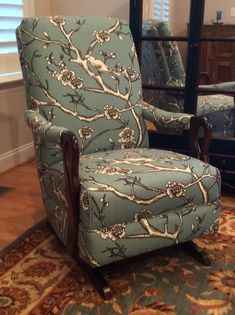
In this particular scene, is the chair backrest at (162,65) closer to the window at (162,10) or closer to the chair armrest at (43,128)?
the window at (162,10)

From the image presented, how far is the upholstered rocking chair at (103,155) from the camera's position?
1379mm

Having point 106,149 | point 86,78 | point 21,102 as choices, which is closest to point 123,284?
point 106,149

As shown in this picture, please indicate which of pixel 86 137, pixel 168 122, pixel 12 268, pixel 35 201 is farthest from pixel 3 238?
pixel 168 122

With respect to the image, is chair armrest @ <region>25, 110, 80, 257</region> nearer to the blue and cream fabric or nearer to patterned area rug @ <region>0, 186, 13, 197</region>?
the blue and cream fabric

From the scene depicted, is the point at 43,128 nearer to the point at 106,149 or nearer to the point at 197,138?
the point at 106,149

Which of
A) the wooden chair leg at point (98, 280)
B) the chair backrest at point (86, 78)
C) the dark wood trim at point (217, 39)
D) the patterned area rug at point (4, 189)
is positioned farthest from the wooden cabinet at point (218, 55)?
the patterned area rug at point (4, 189)

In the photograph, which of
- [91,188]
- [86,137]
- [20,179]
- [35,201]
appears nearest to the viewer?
[91,188]

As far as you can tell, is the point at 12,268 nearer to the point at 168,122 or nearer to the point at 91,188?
the point at 91,188

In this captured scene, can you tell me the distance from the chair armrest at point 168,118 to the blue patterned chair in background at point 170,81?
0.40 meters

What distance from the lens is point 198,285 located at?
4.96ft

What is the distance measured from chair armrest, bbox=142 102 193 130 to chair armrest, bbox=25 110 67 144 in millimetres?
545

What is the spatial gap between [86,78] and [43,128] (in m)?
0.42

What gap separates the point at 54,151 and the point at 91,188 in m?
0.39

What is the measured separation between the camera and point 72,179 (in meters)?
1.38
